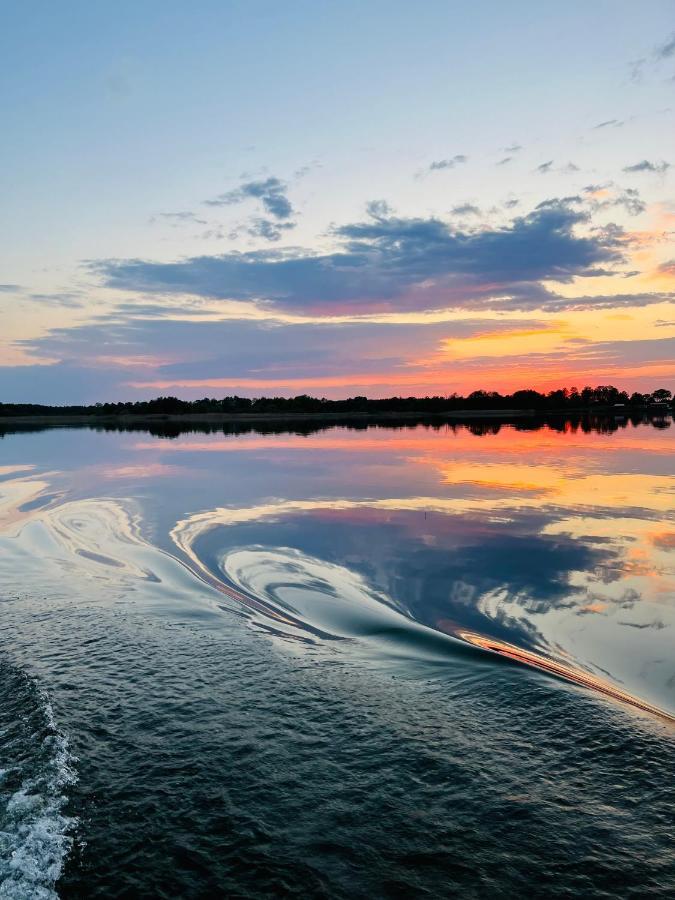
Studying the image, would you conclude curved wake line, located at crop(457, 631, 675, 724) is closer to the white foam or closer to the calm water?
the calm water

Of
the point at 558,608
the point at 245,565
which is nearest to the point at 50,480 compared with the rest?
the point at 245,565

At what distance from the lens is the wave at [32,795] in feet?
17.0

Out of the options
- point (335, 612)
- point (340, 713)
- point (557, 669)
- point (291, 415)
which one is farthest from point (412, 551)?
point (291, 415)

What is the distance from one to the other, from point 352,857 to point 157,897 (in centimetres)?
163

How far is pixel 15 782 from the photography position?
249 inches

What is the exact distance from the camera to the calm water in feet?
17.5

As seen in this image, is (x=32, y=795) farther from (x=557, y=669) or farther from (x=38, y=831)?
(x=557, y=669)

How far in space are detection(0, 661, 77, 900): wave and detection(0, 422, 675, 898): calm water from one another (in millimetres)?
23

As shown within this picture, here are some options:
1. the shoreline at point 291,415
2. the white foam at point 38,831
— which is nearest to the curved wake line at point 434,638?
the white foam at point 38,831

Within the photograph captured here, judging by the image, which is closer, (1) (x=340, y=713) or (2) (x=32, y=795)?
(2) (x=32, y=795)

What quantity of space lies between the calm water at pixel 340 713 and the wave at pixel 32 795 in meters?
0.02

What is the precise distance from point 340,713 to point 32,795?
3509 mm

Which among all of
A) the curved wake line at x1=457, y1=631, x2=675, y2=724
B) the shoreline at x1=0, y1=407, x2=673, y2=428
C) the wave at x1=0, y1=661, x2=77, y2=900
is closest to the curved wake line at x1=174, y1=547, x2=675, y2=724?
the curved wake line at x1=457, y1=631, x2=675, y2=724

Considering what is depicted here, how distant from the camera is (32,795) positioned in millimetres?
6105
